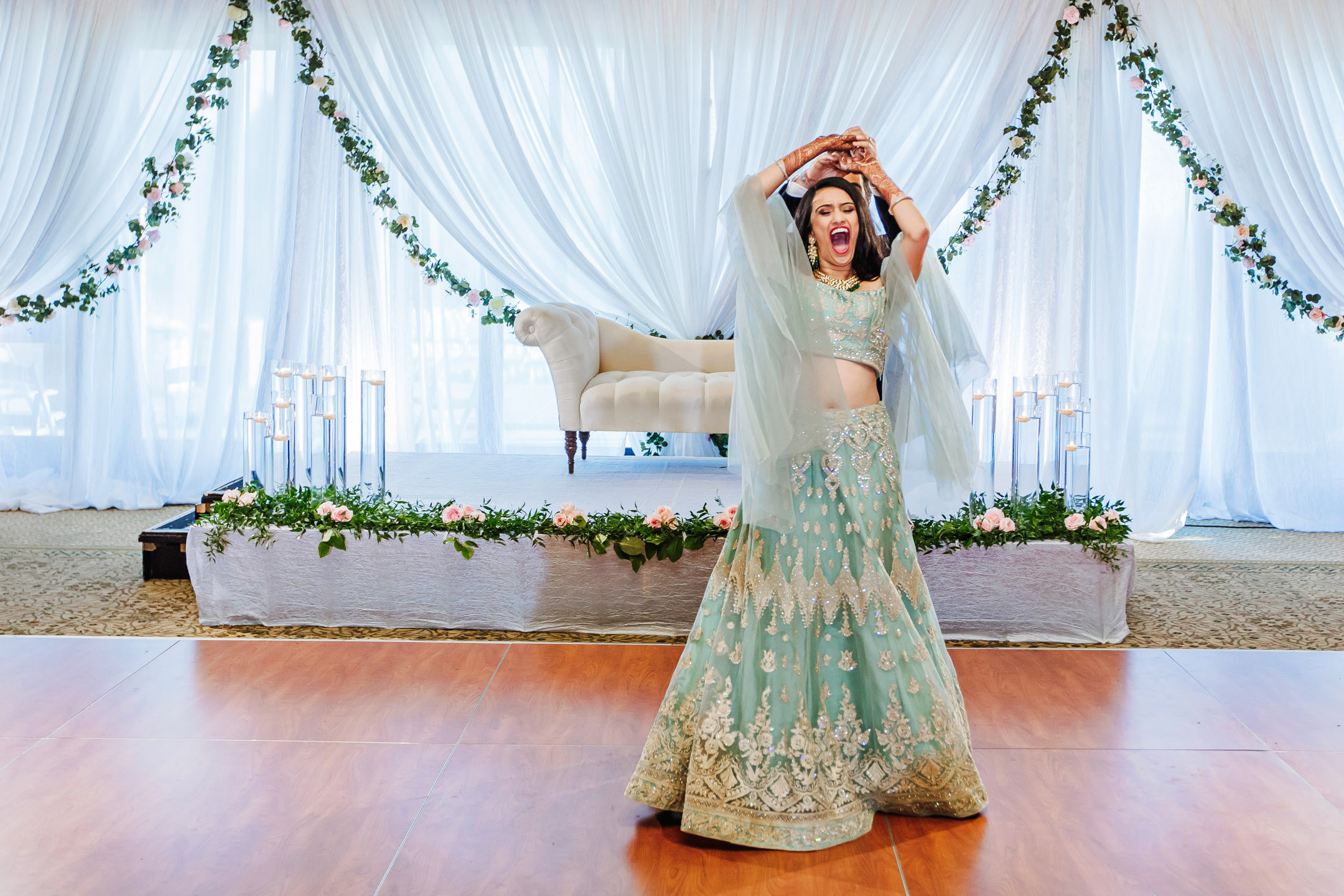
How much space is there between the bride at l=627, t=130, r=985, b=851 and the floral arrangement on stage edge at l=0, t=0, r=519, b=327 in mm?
3209

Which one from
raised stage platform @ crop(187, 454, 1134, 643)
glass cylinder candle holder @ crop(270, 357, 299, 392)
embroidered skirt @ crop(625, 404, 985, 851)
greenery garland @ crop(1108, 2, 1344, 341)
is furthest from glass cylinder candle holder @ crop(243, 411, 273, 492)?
greenery garland @ crop(1108, 2, 1344, 341)

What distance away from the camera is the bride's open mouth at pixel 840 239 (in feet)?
7.91

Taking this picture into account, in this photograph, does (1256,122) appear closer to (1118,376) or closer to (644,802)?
(1118,376)

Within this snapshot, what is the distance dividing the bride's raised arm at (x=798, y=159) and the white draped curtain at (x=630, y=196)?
8.63 feet

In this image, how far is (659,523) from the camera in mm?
3684

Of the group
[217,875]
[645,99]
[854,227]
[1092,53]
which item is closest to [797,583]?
[854,227]

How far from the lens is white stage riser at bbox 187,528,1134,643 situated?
3.68m

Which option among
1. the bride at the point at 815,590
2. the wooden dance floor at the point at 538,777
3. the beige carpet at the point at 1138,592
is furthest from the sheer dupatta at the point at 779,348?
the beige carpet at the point at 1138,592

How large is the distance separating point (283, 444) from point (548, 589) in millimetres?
1252

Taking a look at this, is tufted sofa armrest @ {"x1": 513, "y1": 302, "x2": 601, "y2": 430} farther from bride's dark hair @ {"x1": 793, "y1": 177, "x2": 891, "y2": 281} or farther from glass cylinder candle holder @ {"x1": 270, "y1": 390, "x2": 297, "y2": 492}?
bride's dark hair @ {"x1": 793, "y1": 177, "x2": 891, "y2": 281}

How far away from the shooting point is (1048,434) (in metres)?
4.10

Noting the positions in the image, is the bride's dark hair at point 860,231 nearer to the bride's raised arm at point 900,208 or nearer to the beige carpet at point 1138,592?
the bride's raised arm at point 900,208

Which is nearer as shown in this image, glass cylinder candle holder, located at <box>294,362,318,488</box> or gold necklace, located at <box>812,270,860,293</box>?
gold necklace, located at <box>812,270,860,293</box>

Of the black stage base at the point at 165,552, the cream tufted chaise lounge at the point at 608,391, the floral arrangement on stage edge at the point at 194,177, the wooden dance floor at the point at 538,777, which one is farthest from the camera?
the floral arrangement on stage edge at the point at 194,177
